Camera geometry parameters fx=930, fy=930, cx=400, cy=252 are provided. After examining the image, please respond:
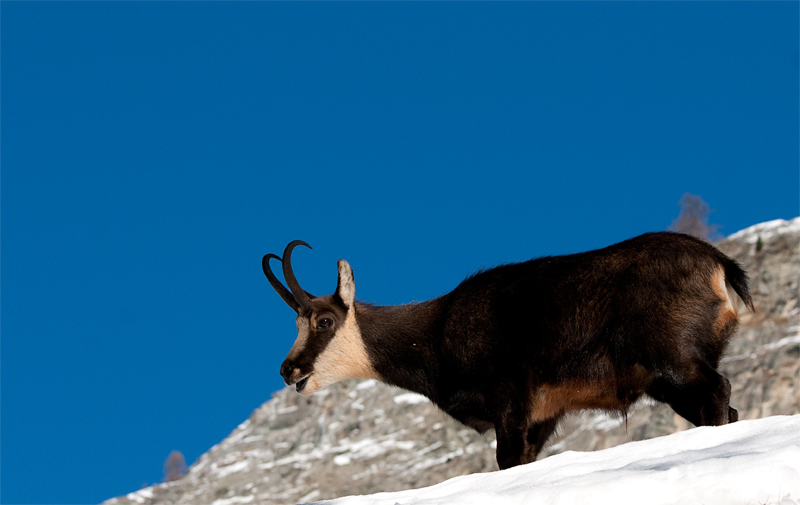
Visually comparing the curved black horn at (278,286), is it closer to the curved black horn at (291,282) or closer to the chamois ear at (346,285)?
the curved black horn at (291,282)

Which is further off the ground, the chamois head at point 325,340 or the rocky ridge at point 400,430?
the rocky ridge at point 400,430

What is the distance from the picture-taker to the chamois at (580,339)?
802cm

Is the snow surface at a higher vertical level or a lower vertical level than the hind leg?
higher

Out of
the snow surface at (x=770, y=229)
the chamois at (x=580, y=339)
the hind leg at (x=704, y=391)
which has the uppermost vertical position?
the snow surface at (x=770, y=229)

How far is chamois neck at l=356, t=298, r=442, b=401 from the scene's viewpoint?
9.56 meters

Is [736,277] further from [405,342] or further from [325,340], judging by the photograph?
[325,340]

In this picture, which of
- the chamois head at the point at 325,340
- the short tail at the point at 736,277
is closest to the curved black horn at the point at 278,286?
the chamois head at the point at 325,340

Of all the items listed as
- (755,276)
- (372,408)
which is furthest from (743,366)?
(372,408)

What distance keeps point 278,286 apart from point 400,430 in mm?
37638

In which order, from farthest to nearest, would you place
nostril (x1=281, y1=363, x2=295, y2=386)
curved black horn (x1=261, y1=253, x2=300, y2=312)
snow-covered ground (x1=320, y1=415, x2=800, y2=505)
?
curved black horn (x1=261, y1=253, x2=300, y2=312) → nostril (x1=281, y1=363, x2=295, y2=386) → snow-covered ground (x1=320, y1=415, x2=800, y2=505)

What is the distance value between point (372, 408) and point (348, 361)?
4025 cm

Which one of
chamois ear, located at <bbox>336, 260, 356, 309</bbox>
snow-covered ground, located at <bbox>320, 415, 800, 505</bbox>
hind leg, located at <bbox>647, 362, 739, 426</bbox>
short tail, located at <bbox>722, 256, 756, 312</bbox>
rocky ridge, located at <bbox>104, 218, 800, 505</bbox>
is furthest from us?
rocky ridge, located at <bbox>104, 218, 800, 505</bbox>

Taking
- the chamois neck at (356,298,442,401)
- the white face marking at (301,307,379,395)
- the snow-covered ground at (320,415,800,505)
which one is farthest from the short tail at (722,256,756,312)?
the white face marking at (301,307,379,395)

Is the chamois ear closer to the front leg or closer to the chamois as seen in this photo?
the chamois
